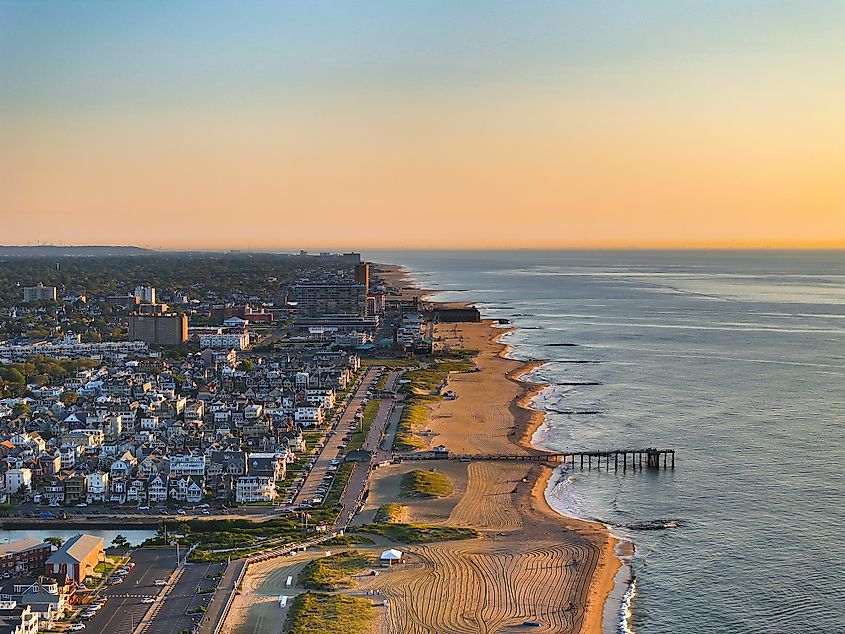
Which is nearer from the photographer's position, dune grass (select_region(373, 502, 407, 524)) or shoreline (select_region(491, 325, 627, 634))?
shoreline (select_region(491, 325, 627, 634))

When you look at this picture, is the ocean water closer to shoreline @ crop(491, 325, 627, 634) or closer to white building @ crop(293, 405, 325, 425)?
shoreline @ crop(491, 325, 627, 634)

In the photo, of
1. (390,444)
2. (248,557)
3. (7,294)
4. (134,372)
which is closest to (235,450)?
(390,444)

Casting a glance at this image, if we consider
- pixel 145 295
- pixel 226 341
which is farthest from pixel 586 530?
pixel 145 295

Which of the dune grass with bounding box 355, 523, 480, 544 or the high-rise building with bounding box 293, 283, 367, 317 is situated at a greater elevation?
the high-rise building with bounding box 293, 283, 367, 317

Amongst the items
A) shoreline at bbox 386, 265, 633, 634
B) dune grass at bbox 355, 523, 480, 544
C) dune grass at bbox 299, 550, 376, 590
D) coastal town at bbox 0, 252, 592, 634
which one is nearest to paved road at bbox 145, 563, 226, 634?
coastal town at bbox 0, 252, 592, 634

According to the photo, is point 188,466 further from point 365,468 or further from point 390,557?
point 390,557

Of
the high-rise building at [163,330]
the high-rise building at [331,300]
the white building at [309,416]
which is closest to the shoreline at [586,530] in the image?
the white building at [309,416]
